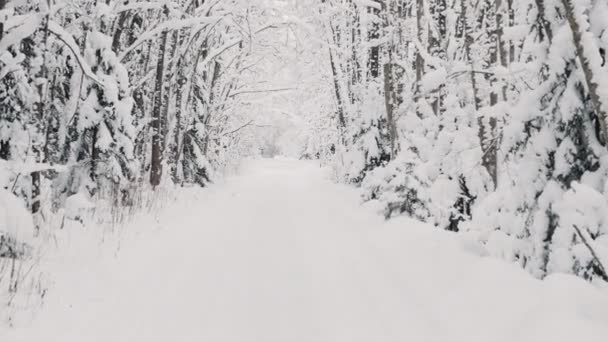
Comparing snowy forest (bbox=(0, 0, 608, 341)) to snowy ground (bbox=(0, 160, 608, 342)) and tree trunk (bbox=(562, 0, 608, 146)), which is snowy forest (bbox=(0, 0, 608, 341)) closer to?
tree trunk (bbox=(562, 0, 608, 146))

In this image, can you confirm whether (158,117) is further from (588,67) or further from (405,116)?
(588,67)

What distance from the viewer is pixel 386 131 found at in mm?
14688

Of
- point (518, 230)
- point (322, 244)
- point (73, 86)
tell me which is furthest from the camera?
point (73, 86)

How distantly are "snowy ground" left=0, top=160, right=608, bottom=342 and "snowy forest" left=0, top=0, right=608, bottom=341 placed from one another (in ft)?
0.56

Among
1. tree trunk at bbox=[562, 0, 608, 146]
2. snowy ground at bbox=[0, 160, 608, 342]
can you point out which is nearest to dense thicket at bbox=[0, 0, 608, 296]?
tree trunk at bbox=[562, 0, 608, 146]

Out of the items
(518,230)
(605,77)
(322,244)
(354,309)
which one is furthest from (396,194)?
(605,77)

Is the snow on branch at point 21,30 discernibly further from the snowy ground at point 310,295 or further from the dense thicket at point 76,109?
the snowy ground at point 310,295

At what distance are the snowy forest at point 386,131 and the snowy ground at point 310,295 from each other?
0.56ft

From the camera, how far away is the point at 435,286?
491cm

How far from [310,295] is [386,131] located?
413 inches

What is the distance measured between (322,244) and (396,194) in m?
2.29

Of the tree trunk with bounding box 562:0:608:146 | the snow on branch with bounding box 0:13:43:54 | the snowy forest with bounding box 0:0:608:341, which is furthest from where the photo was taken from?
the snow on branch with bounding box 0:13:43:54

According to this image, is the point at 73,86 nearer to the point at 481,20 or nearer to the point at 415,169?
the point at 415,169

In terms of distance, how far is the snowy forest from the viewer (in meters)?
4.11
